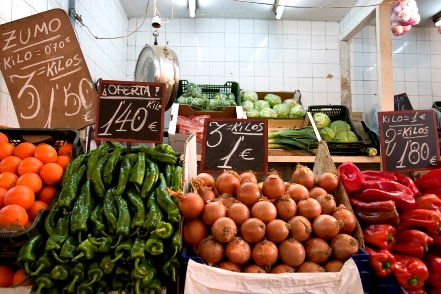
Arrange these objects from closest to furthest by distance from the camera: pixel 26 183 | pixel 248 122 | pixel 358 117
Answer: pixel 26 183 < pixel 248 122 < pixel 358 117

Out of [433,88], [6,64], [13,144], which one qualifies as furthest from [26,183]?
[433,88]

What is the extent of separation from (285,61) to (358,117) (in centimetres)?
172

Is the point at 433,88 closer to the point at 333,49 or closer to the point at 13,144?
the point at 333,49

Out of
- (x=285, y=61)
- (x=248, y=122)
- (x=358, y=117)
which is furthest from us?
(x=285, y=61)

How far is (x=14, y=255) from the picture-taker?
62.2 inches

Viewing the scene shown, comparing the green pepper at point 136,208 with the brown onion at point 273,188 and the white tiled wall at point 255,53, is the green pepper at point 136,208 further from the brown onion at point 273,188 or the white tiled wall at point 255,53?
the white tiled wall at point 255,53

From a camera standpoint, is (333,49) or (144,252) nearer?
(144,252)

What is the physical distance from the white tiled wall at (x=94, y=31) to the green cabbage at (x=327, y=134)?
331 cm

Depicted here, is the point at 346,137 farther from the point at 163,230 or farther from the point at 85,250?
the point at 85,250

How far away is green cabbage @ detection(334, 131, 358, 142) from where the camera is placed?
177 inches

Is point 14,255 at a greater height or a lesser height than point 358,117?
lesser

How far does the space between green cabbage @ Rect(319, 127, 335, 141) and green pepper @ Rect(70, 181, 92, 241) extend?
3542mm

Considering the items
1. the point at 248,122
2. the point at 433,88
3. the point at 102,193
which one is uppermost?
the point at 433,88

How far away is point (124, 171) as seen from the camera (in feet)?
6.08
